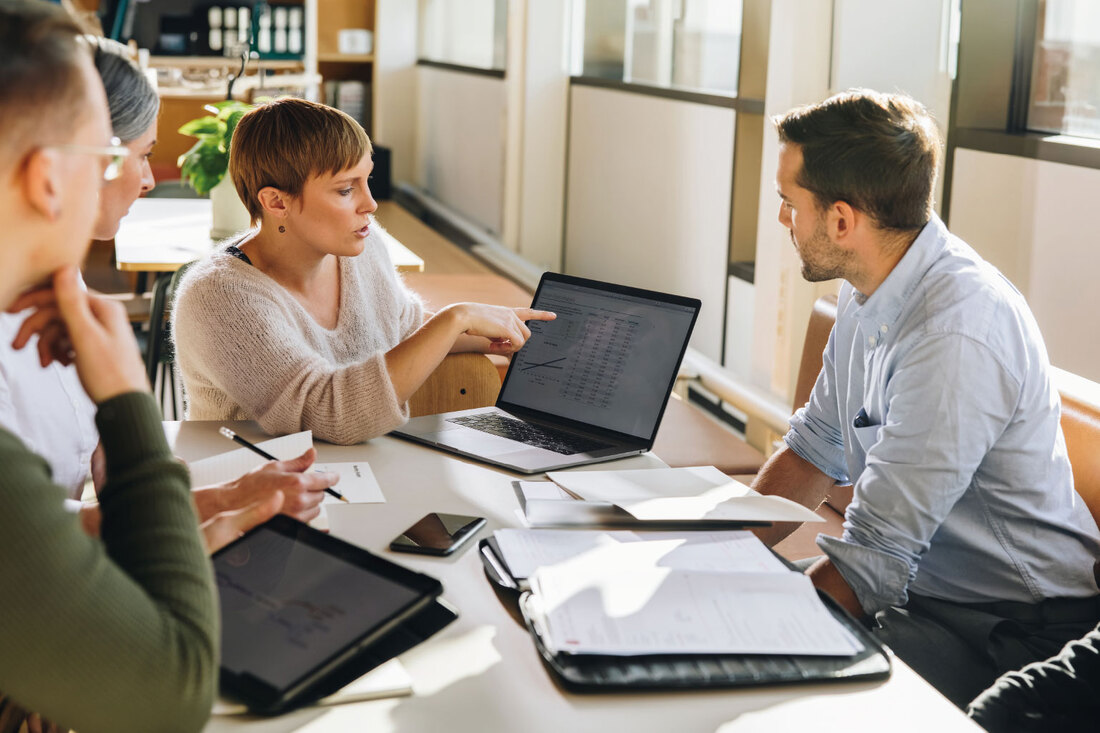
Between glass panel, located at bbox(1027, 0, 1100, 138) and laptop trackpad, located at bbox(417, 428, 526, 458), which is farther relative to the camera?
glass panel, located at bbox(1027, 0, 1100, 138)

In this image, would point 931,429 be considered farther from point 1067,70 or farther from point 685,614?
point 1067,70

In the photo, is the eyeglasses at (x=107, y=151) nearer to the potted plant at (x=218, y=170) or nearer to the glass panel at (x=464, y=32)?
the potted plant at (x=218, y=170)

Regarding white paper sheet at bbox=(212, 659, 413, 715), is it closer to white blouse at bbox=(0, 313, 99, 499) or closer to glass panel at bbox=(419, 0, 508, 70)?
white blouse at bbox=(0, 313, 99, 499)

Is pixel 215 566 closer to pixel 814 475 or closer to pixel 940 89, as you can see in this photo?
pixel 814 475

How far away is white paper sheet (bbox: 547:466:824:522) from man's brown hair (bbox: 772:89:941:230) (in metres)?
0.44

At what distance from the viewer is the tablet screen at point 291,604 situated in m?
0.98

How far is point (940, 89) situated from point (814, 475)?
56.4 inches

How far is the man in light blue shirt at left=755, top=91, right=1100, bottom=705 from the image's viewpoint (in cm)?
142

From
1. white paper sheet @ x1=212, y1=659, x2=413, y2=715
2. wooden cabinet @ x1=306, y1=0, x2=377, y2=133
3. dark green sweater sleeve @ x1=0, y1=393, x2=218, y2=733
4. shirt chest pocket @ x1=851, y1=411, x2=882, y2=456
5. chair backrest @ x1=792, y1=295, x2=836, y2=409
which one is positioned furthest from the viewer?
wooden cabinet @ x1=306, y1=0, x2=377, y2=133

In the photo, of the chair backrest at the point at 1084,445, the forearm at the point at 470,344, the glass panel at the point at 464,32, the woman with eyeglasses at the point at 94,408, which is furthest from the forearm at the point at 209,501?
the glass panel at the point at 464,32

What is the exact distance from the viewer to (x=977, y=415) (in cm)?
141

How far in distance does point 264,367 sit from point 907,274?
95 centimetres

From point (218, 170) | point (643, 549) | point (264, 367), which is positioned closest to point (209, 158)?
point (218, 170)

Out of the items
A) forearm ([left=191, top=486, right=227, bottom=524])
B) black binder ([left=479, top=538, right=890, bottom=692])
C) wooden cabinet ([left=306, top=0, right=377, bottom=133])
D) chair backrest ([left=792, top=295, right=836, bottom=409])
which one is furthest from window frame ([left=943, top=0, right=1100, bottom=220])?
wooden cabinet ([left=306, top=0, right=377, bottom=133])
